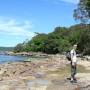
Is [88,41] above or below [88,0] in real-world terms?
below

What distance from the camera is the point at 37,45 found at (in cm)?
14400

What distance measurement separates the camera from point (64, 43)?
380 ft

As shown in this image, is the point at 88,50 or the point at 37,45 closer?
the point at 88,50

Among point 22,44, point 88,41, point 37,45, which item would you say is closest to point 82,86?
point 88,41

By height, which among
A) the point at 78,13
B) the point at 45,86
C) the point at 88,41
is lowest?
the point at 45,86

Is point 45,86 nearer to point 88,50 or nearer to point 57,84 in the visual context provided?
point 57,84

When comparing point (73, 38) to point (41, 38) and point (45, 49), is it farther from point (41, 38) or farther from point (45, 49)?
point (41, 38)

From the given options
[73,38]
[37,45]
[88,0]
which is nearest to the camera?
[88,0]

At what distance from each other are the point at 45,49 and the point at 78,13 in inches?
2145

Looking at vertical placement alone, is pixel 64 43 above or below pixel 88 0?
below

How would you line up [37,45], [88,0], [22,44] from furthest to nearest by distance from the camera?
[22,44]
[37,45]
[88,0]

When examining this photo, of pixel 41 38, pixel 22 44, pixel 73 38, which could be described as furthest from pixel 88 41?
pixel 22 44

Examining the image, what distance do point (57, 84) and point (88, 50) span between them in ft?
210

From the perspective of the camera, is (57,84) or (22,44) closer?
(57,84)
